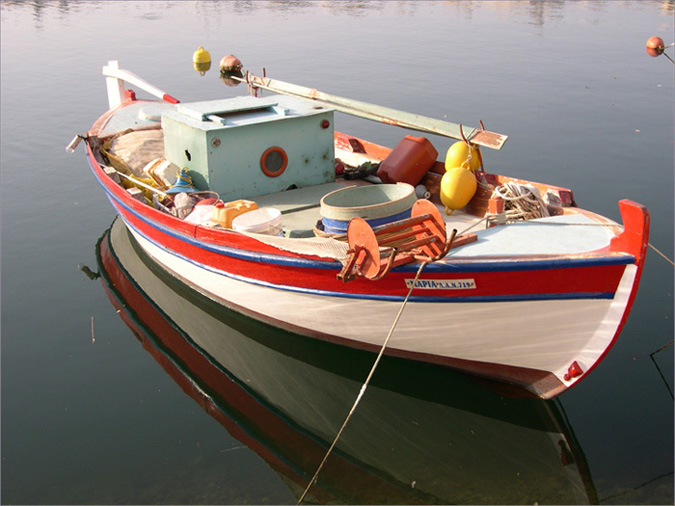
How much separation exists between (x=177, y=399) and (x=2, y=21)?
89.4 feet

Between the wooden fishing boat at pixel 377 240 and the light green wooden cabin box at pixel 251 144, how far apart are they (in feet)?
0.06

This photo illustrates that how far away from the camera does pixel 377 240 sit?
5891 millimetres

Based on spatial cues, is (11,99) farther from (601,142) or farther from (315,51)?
(601,142)

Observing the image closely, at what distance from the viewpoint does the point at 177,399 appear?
7.04 meters

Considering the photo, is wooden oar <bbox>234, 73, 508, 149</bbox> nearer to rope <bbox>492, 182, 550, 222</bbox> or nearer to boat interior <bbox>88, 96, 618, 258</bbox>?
boat interior <bbox>88, 96, 618, 258</bbox>

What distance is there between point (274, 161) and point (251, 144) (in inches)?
16.8

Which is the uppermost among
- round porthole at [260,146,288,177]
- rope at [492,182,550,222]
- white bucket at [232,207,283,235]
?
round porthole at [260,146,288,177]

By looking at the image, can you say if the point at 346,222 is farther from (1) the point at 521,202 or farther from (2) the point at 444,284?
(1) the point at 521,202

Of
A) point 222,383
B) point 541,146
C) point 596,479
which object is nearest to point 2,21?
point 541,146

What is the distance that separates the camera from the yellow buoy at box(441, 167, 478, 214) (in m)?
7.57

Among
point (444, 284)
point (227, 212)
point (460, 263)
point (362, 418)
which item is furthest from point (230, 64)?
point (460, 263)

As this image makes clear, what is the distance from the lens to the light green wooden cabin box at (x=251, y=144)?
8.18m

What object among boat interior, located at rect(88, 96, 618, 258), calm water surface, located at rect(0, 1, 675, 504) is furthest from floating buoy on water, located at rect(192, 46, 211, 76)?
boat interior, located at rect(88, 96, 618, 258)

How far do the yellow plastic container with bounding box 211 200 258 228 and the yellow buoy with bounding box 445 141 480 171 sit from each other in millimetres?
2328
